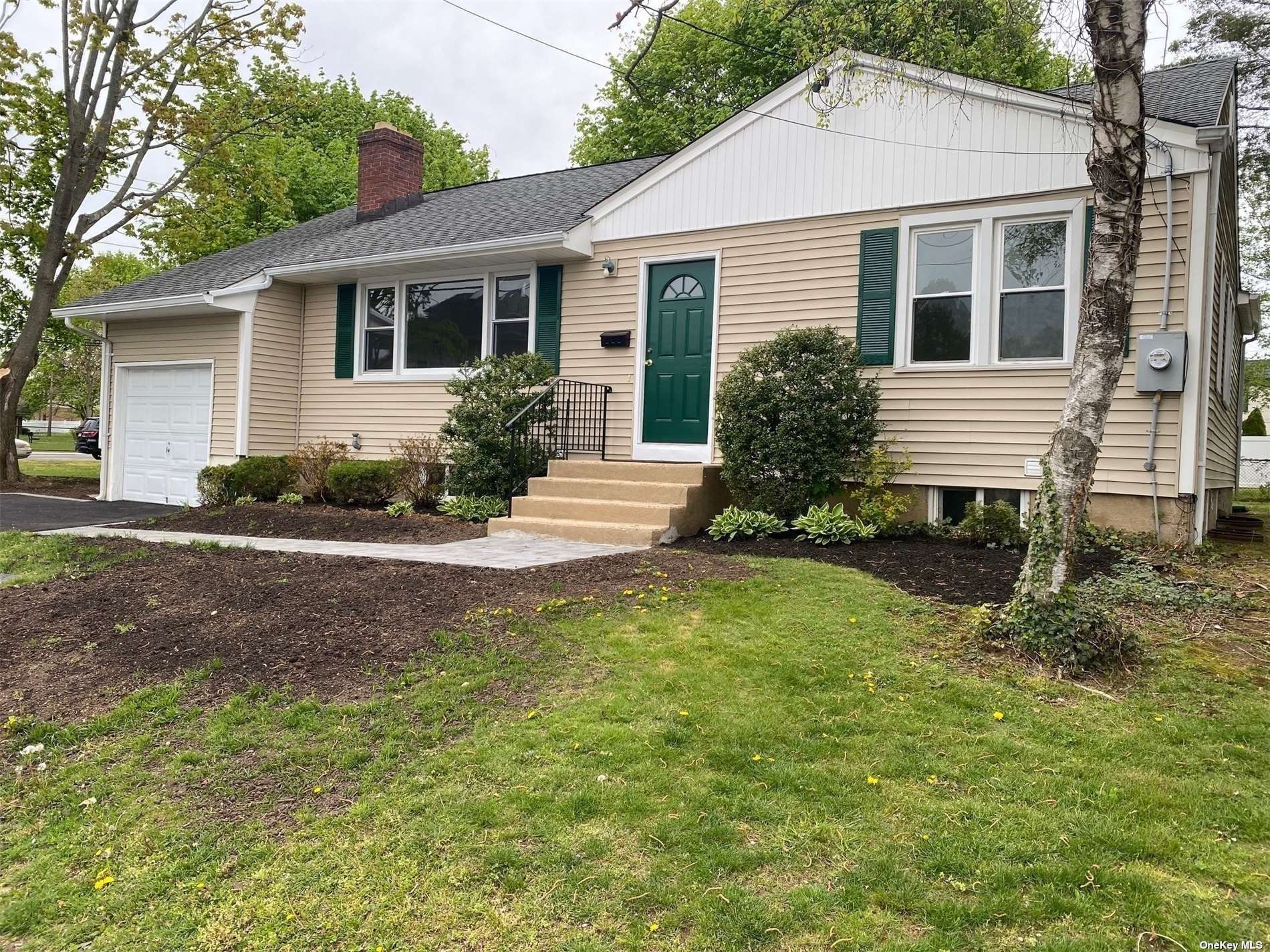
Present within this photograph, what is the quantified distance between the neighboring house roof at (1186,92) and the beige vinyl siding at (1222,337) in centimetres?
41

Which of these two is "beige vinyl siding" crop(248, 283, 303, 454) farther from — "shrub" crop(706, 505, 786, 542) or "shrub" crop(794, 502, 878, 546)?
"shrub" crop(794, 502, 878, 546)

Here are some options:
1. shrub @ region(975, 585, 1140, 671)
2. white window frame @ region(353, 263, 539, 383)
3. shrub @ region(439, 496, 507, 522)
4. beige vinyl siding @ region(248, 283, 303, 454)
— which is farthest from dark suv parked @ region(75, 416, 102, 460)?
shrub @ region(975, 585, 1140, 671)

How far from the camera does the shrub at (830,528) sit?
7145 mm

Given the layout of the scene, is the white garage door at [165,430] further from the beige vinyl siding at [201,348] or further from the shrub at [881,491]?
the shrub at [881,491]

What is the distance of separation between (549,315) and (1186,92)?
6966mm

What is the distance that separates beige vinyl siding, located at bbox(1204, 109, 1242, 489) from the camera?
799 cm

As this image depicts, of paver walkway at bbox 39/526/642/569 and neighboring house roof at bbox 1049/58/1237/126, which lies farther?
neighboring house roof at bbox 1049/58/1237/126

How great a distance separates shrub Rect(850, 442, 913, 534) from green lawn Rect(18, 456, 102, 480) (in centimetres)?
1457

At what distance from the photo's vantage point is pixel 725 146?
9086 millimetres

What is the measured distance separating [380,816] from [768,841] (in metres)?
1.35

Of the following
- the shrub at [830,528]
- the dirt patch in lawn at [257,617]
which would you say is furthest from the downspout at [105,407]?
the shrub at [830,528]

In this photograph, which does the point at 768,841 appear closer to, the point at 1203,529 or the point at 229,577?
the point at 229,577

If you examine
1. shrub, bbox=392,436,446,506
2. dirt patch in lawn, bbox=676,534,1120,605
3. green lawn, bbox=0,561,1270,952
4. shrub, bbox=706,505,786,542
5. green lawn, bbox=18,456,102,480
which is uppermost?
shrub, bbox=392,436,446,506

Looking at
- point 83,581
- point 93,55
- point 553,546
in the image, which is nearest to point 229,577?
point 83,581
